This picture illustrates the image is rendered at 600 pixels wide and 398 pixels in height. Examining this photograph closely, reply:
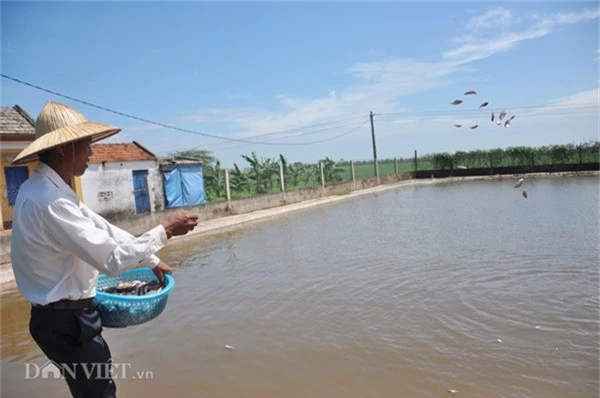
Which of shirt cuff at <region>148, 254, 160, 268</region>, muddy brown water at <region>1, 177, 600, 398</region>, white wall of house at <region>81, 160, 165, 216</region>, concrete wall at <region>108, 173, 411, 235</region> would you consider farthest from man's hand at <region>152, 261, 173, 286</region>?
white wall of house at <region>81, 160, 165, 216</region>

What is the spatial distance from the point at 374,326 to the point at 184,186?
53.7 feet

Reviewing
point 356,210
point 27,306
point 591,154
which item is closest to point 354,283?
point 27,306

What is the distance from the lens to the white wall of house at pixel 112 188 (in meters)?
16.5

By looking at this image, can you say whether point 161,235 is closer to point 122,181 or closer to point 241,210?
point 122,181

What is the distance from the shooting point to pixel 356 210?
1850 cm

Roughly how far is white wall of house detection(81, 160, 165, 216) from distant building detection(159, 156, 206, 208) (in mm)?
748

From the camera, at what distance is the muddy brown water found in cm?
387

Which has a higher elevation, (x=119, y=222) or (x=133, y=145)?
(x=133, y=145)

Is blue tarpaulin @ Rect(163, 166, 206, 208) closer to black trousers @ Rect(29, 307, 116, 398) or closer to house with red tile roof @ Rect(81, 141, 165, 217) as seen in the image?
house with red tile roof @ Rect(81, 141, 165, 217)

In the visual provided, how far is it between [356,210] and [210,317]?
13.2 metres

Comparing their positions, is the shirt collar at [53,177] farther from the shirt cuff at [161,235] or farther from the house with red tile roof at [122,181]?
the house with red tile roof at [122,181]

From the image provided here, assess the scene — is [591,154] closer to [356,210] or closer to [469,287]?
[356,210]

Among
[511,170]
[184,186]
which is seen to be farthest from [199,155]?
[511,170]

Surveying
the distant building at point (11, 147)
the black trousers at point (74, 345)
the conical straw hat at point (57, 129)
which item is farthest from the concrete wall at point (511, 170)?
the black trousers at point (74, 345)
